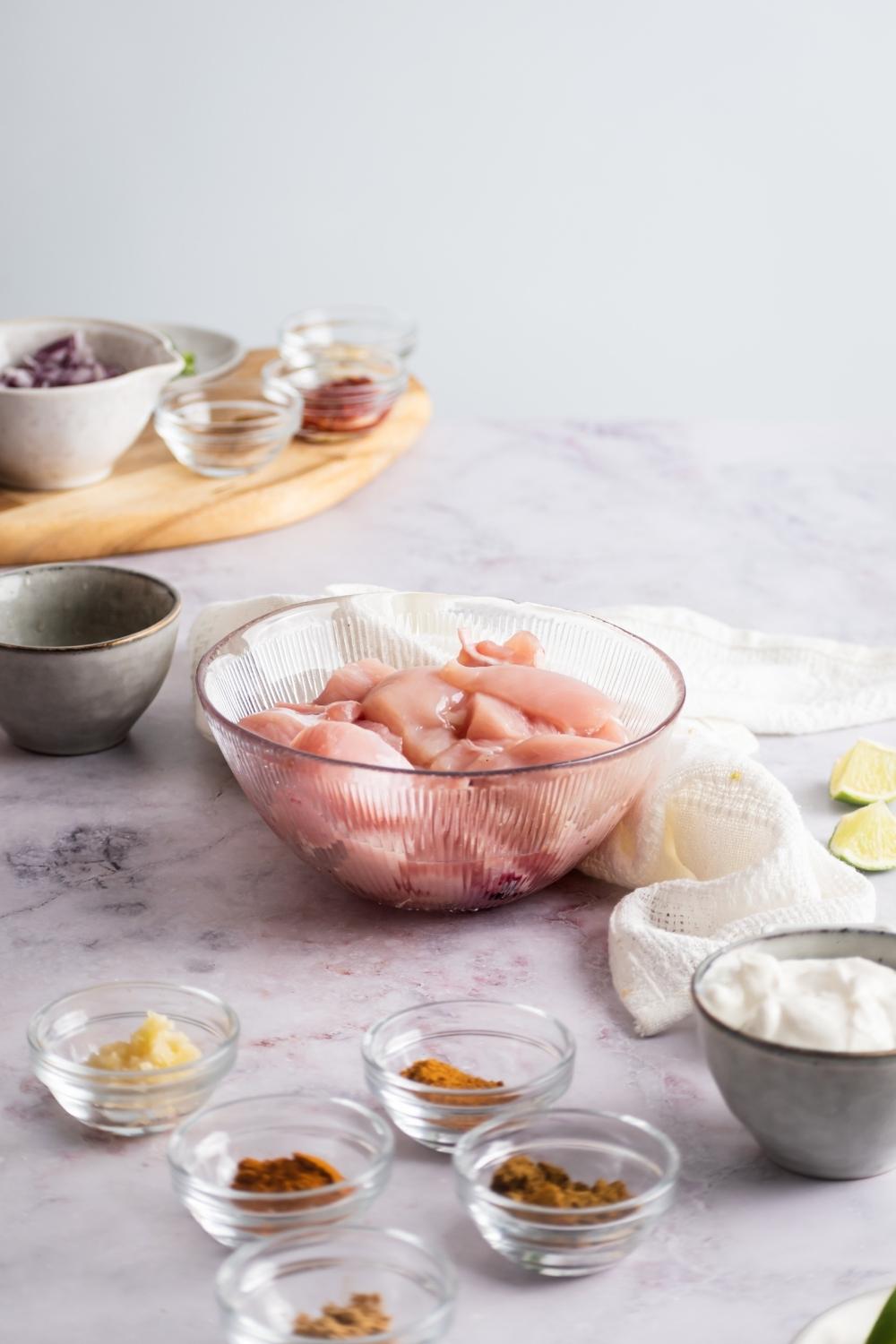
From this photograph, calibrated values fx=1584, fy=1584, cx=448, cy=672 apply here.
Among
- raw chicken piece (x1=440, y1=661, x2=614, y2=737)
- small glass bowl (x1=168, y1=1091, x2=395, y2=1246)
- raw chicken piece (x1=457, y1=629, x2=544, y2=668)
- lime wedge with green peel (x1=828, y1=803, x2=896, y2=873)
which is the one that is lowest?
lime wedge with green peel (x1=828, y1=803, x2=896, y2=873)

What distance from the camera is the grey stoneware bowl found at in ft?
3.14

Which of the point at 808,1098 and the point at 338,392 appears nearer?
the point at 808,1098

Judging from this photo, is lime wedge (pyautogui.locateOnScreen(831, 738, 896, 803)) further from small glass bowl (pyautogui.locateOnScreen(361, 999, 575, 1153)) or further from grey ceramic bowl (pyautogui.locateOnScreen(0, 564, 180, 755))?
grey ceramic bowl (pyautogui.locateOnScreen(0, 564, 180, 755))

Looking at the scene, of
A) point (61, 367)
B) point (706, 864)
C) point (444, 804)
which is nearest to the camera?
point (444, 804)

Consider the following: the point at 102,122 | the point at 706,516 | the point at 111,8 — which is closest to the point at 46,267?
the point at 102,122

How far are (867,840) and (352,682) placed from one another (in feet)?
1.61

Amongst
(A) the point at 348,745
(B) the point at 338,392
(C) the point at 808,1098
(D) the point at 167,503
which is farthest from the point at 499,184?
(C) the point at 808,1098

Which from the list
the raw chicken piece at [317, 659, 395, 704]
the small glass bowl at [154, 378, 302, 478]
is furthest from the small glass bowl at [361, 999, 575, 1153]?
the small glass bowl at [154, 378, 302, 478]

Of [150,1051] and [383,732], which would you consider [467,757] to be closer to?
[383,732]

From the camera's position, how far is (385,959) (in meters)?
1.30

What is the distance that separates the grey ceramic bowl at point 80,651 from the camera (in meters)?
1.57

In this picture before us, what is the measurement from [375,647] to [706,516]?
0.95m

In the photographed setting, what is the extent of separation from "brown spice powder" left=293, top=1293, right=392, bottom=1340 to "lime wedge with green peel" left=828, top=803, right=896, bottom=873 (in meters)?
0.71

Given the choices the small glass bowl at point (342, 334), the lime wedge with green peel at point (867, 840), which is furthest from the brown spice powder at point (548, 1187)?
the small glass bowl at point (342, 334)
